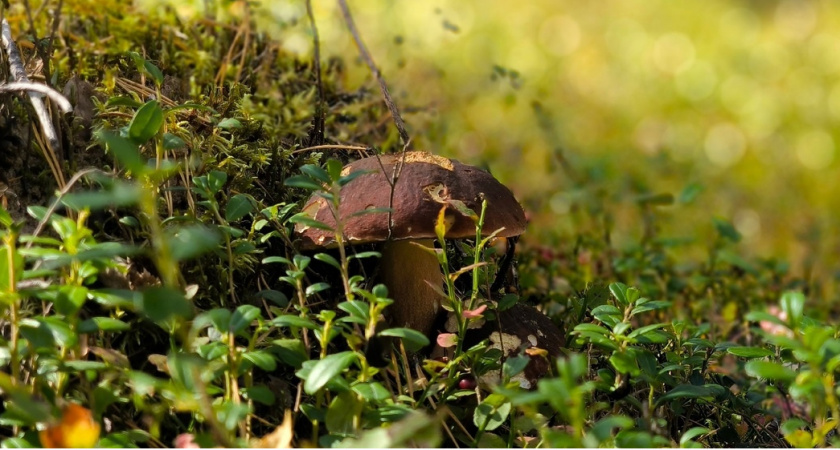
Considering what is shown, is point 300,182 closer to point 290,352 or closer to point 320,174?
point 320,174

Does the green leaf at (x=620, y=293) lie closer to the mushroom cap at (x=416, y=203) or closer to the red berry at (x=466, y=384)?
the mushroom cap at (x=416, y=203)

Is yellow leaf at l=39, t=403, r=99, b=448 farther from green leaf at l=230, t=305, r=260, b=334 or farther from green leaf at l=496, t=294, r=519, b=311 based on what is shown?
green leaf at l=496, t=294, r=519, b=311

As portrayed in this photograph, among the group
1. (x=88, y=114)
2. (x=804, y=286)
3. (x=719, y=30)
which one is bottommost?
(x=804, y=286)

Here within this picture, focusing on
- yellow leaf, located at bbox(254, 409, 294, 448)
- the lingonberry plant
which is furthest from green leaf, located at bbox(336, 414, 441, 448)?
yellow leaf, located at bbox(254, 409, 294, 448)

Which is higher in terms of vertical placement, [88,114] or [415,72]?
[88,114]

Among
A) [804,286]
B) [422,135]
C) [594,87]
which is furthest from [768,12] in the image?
[422,135]

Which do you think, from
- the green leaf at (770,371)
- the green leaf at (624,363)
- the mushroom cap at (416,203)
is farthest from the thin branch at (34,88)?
the green leaf at (770,371)

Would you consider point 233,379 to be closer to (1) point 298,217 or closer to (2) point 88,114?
(1) point 298,217
